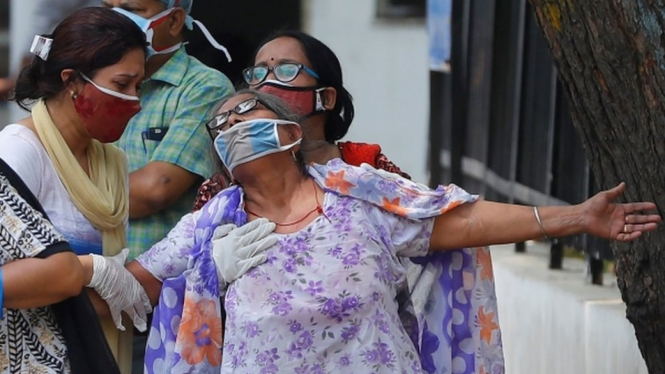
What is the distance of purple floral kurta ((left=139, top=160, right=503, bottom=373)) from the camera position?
3.27 m

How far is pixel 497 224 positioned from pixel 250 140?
2.10 feet

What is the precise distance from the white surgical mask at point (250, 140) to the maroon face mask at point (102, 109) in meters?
0.30

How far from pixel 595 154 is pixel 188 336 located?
130 cm

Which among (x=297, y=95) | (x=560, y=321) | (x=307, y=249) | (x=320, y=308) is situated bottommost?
(x=560, y=321)

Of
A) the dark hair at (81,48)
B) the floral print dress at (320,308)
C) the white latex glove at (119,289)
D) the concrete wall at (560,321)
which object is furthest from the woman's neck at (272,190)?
the concrete wall at (560,321)

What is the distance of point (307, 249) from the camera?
3.33 meters

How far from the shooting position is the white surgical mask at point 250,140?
3.39 meters

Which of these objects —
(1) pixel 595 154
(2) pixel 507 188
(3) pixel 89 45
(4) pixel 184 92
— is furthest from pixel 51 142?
(2) pixel 507 188

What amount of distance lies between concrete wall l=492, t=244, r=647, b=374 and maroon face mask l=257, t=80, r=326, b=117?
1635mm

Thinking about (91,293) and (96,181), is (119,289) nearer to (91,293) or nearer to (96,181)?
(91,293)

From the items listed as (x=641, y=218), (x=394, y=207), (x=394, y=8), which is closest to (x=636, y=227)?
(x=641, y=218)

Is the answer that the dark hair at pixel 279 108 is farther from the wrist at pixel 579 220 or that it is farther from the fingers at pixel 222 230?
the wrist at pixel 579 220

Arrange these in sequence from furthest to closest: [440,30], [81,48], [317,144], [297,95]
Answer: [440,30]
[297,95]
[317,144]
[81,48]

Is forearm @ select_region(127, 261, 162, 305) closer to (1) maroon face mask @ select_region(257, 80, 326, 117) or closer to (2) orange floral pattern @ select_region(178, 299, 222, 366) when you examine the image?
(2) orange floral pattern @ select_region(178, 299, 222, 366)
